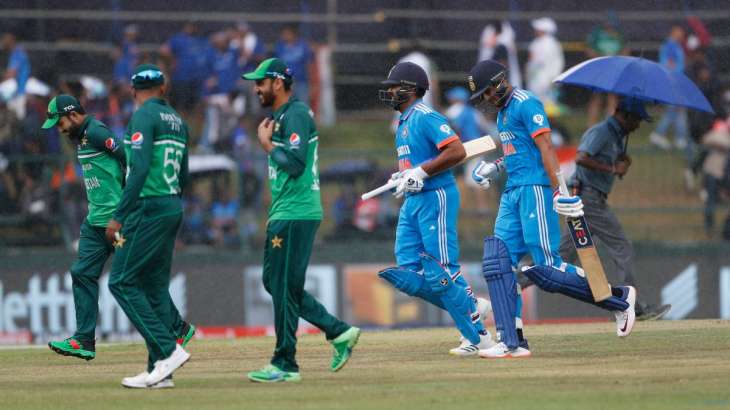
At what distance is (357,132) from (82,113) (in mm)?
13522

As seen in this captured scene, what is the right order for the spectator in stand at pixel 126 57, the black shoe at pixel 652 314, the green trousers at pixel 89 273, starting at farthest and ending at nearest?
1. the spectator in stand at pixel 126 57
2. the black shoe at pixel 652 314
3. the green trousers at pixel 89 273

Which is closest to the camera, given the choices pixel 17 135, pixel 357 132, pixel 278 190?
pixel 278 190

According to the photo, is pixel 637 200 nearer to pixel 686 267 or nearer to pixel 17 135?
pixel 686 267

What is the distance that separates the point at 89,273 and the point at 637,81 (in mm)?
5264

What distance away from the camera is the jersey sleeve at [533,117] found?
33.9 feet

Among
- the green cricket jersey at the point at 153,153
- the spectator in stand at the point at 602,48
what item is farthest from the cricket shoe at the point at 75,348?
the spectator in stand at the point at 602,48

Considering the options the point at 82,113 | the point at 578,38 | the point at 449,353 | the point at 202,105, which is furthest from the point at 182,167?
the point at 578,38

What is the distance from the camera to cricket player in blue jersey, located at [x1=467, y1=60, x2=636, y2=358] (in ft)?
34.2

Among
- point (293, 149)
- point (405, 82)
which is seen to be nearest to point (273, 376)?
point (293, 149)

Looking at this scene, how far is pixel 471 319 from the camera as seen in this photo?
10.6m

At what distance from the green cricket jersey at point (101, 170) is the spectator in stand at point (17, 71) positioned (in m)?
10.2

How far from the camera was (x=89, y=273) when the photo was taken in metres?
11.4

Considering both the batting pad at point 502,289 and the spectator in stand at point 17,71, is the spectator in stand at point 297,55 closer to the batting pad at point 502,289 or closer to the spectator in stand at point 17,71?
the spectator in stand at point 17,71

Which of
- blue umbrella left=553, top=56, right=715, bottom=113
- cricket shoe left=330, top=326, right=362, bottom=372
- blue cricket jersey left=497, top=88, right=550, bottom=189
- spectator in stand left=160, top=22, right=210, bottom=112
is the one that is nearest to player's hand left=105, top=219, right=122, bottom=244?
cricket shoe left=330, top=326, right=362, bottom=372
